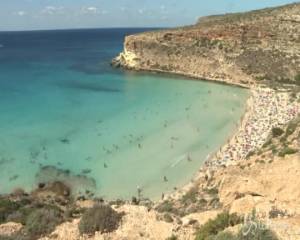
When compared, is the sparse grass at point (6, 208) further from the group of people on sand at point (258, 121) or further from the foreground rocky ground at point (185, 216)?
the group of people on sand at point (258, 121)

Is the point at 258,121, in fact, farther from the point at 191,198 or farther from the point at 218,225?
the point at 218,225

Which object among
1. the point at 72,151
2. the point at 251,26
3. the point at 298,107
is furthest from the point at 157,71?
the point at 72,151

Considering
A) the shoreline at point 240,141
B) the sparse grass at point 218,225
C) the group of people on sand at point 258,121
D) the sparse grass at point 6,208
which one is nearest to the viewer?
the sparse grass at point 218,225

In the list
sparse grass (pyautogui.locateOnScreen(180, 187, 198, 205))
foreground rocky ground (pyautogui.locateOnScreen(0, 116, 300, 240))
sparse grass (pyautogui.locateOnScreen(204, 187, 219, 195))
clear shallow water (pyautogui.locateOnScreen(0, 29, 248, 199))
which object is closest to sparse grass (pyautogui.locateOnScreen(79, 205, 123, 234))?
foreground rocky ground (pyautogui.locateOnScreen(0, 116, 300, 240))

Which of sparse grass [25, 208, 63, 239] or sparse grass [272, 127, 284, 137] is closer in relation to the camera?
sparse grass [25, 208, 63, 239]

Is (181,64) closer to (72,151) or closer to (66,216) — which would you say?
(72,151)

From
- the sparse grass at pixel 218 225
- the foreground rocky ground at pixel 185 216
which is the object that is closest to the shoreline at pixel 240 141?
the foreground rocky ground at pixel 185 216

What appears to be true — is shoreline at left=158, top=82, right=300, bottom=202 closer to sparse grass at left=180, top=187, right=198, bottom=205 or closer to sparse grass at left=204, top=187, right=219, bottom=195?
sparse grass at left=180, top=187, right=198, bottom=205
